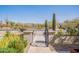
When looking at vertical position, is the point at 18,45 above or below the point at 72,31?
below

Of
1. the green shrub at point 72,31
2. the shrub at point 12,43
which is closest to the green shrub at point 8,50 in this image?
the shrub at point 12,43

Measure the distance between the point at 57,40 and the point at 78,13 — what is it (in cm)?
38

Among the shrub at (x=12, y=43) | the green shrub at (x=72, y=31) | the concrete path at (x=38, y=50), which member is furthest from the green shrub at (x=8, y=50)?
the green shrub at (x=72, y=31)

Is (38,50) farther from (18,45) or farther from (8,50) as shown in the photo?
(8,50)

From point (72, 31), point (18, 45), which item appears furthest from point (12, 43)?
point (72, 31)

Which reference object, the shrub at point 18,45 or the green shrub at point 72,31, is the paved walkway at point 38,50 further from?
the green shrub at point 72,31

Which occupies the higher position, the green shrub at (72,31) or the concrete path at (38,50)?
the green shrub at (72,31)

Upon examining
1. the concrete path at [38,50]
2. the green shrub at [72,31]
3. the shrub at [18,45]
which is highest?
the green shrub at [72,31]

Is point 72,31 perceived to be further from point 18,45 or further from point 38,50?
point 18,45

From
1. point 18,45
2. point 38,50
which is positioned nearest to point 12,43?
point 18,45

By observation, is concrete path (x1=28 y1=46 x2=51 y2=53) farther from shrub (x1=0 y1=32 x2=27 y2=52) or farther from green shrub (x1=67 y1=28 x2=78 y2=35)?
green shrub (x1=67 y1=28 x2=78 y2=35)

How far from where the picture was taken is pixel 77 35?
4.12m

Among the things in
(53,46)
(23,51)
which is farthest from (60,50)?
(23,51)

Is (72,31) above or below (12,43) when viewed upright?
above
